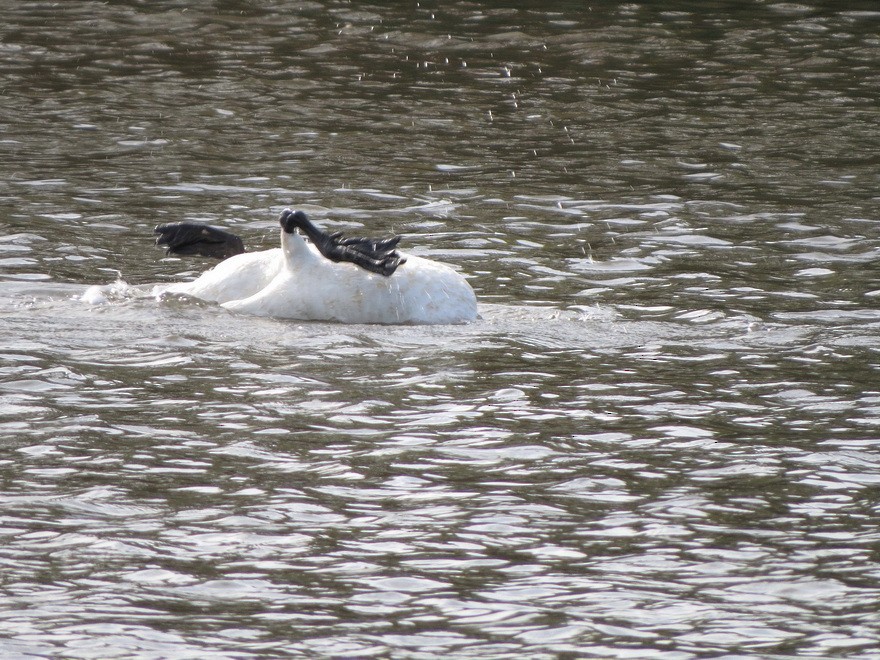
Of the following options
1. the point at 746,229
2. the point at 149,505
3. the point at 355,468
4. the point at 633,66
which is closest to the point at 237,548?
the point at 149,505

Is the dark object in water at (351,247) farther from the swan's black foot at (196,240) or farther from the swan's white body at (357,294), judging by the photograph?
the swan's black foot at (196,240)

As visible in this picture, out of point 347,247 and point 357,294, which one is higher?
point 347,247

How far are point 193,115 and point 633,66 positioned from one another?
19.1 feet

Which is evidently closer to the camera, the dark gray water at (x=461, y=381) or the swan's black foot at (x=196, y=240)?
the dark gray water at (x=461, y=381)

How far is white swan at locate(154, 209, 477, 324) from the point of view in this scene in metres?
9.52

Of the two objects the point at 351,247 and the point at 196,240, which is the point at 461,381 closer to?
the point at 351,247

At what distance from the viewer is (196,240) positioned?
10.5m

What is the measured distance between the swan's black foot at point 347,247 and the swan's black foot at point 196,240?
1.08 meters

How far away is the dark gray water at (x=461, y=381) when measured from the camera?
542cm

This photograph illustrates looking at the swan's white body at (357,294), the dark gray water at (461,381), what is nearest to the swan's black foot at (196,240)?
the dark gray water at (461,381)

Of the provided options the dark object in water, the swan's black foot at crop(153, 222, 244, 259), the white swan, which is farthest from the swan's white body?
the swan's black foot at crop(153, 222, 244, 259)

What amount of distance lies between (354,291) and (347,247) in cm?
28

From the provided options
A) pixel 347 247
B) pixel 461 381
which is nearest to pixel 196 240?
pixel 347 247

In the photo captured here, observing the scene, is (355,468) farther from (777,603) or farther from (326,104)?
(326,104)
